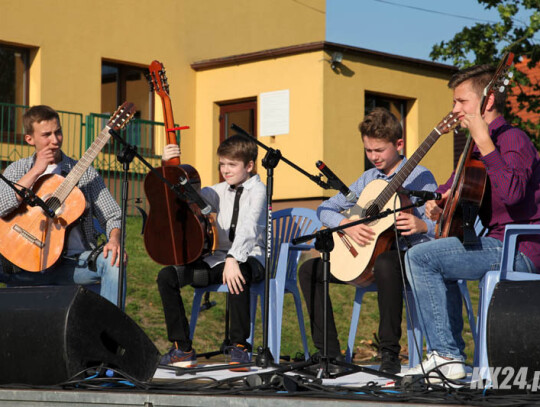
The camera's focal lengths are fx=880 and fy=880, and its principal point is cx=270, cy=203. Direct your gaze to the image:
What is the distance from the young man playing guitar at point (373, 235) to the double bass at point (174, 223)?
68 centimetres

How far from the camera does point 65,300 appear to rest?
3.94 m

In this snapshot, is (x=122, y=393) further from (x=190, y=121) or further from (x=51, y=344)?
(x=190, y=121)

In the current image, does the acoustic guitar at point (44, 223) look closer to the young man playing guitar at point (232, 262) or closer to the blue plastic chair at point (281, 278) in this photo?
the young man playing guitar at point (232, 262)

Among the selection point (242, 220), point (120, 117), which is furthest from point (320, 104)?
point (120, 117)

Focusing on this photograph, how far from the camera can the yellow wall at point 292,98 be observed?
15086mm

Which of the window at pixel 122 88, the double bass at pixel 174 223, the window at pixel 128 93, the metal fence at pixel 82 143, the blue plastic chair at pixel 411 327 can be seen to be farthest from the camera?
the window at pixel 122 88

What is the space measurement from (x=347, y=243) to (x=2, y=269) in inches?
84.2

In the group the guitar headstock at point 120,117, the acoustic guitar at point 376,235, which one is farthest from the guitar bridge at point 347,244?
the guitar headstock at point 120,117

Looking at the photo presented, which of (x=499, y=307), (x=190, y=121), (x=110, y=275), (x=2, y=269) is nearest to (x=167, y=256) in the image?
(x=110, y=275)

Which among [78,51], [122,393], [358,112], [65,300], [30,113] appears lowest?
[122,393]

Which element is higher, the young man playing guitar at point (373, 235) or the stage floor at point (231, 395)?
the young man playing guitar at point (373, 235)

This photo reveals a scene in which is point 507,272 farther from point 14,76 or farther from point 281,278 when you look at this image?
point 14,76

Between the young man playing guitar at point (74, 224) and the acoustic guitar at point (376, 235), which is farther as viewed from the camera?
the young man playing guitar at point (74, 224)

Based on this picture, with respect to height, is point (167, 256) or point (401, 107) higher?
point (401, 107)
